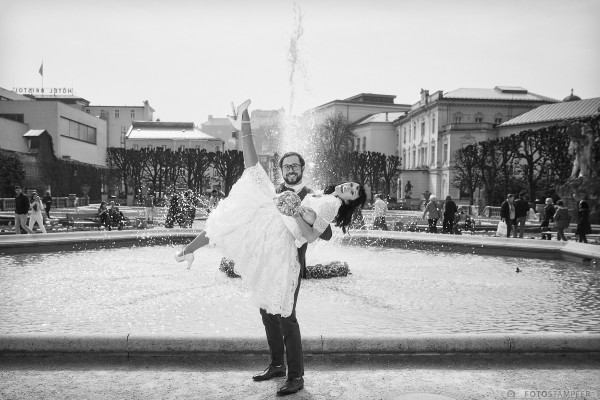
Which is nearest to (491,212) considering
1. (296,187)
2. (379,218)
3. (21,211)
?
(379,218)

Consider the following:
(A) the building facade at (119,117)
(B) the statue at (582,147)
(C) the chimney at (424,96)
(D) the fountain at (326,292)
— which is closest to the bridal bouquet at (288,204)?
(D) the fountain at (326,292)

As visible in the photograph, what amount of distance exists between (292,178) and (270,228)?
20.3 inches

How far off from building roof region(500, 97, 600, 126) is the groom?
6312 cm

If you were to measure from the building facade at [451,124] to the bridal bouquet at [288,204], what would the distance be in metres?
65.5

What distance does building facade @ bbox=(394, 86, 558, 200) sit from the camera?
67.2 metres

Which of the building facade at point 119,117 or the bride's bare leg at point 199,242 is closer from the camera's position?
the bride's bare leg at point 199,242

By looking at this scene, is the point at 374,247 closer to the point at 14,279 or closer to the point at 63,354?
the point at 14,279

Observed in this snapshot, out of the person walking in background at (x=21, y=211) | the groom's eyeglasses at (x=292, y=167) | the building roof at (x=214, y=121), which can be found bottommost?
the person walking in background at (x=21, y=211)

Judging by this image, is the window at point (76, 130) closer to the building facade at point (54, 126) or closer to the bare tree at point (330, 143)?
the building facade at point (54, 126)

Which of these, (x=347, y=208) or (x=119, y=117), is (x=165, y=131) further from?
(x=347, y=208)

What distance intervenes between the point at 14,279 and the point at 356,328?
614 centimetres

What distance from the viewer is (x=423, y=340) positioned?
188 inches

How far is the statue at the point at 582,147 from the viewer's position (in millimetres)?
28719

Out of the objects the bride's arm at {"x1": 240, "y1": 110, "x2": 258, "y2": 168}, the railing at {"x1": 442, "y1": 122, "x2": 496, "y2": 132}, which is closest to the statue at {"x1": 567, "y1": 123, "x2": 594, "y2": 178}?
the bride's arm at {"x1": 240, "y1": 110, "x2": 258, "y2": 168}
